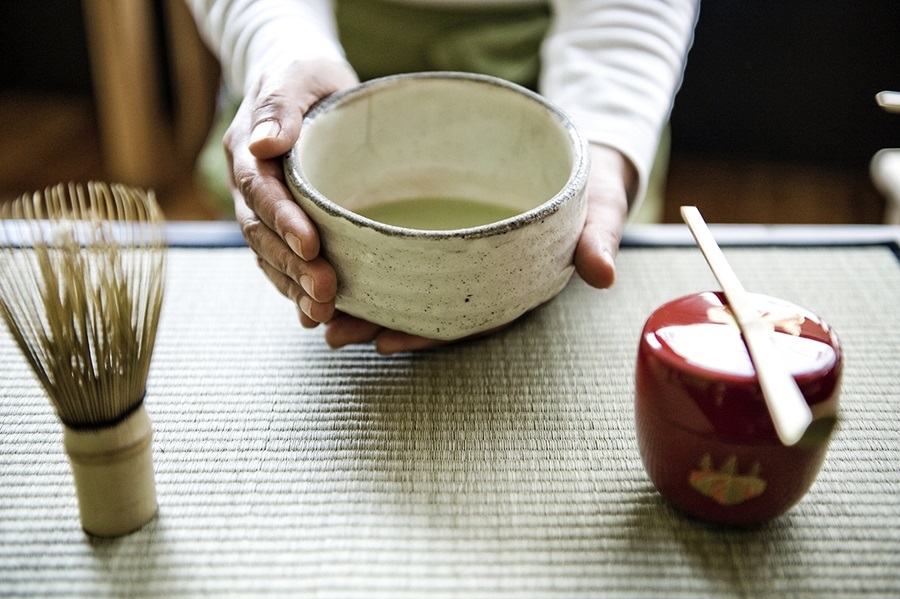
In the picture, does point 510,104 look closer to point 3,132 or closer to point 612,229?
point 612,229

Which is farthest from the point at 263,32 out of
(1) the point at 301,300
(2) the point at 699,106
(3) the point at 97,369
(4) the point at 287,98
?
(2) the point at 699,106

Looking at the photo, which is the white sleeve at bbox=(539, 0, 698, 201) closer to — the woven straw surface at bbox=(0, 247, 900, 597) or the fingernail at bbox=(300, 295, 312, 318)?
the woven straw surface at bbox=(0, 247, 900, 597)

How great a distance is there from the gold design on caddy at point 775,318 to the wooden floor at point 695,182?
117cm

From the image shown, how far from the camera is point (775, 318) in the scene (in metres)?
0.40

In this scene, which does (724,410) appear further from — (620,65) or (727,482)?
(620,65)

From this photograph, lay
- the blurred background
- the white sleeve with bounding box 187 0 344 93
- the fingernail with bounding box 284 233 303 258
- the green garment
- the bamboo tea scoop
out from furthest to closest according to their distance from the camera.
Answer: the blurred background, the green garment, the white sleeve with bounding box 187 0 344 93, the fingernail with bounding box 284 233 303 258, the bamboo tea scoop

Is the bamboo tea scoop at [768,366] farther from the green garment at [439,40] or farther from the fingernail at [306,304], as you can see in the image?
the green garment at [439,40]

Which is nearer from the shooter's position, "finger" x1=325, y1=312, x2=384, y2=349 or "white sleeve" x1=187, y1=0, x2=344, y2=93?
"finger" x1=325, y1=312, x2=384, y2=349

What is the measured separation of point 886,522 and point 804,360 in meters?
0.11

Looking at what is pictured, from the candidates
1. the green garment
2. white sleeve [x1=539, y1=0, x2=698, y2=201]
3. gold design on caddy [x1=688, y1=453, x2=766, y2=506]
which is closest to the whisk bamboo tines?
gold design on caddy [x1=688, y1=453, x2=766, y2=506]

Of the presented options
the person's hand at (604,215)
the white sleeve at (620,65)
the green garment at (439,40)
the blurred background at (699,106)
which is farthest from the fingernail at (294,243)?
the blurred background at (699,106)

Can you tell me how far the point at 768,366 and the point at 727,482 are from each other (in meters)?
0.06

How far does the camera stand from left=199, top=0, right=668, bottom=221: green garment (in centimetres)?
86

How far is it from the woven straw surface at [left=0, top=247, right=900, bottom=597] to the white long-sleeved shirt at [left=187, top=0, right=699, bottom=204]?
0.17 m
